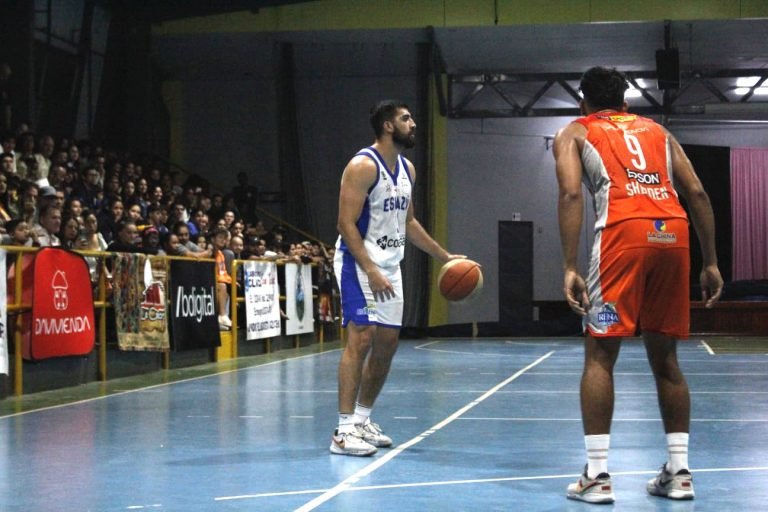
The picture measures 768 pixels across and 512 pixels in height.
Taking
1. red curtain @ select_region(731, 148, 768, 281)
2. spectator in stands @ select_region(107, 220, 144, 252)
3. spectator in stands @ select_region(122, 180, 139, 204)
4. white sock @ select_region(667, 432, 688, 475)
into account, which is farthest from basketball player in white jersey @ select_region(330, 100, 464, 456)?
red curtain @ select_region(731, 148, 768, 281)

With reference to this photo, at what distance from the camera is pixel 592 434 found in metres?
4.81

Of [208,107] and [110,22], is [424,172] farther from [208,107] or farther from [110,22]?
[110,22]

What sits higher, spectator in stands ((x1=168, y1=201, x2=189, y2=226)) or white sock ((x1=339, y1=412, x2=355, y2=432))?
spectator in stands ((x1=168, y1=201, x2=189, y2=226))

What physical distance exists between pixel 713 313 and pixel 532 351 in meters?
9.36

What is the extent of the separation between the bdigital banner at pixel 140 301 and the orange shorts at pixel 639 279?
25.2 feet

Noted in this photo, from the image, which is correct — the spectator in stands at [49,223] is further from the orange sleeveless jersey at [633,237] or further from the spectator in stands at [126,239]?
the orange sleeveless jersey at [633,237]

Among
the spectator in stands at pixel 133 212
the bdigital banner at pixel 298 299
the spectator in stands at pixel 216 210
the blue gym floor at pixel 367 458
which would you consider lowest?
the blue gym floor at pixel 367 458

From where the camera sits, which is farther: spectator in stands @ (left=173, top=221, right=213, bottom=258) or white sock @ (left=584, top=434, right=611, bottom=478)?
spectator in stands @ (left=173, top=221, right=213, bottom=258)

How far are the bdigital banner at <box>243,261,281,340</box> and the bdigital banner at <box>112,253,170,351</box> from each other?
118 inches

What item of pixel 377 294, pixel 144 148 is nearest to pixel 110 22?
pixel 144 148

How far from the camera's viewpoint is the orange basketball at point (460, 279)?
6.91m

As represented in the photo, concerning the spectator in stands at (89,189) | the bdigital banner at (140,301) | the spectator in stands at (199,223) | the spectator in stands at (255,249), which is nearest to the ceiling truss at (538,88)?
the spectator in stands at (255,249)

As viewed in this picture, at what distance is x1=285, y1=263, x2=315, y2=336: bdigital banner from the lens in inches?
699

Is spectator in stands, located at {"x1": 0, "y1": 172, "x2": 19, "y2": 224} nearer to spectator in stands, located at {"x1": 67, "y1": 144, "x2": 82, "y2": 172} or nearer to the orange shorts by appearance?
spectator in stands, located at {"x1": 67, "y1": 144, "x2": 82, "y2": 172}
